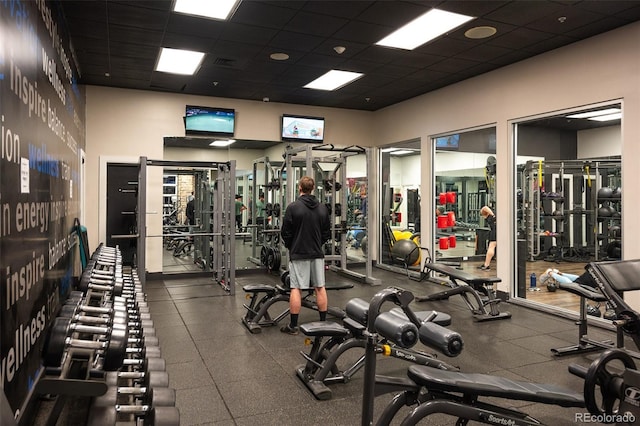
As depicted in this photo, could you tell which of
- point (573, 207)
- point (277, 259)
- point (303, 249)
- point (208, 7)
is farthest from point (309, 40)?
point (573, 207)

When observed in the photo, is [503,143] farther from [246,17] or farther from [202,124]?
[202,124]

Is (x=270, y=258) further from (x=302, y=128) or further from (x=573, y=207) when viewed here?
(x=573, y=207)

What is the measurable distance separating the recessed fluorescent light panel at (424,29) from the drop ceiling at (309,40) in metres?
0.11

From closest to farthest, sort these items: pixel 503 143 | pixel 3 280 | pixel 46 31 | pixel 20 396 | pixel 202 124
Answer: pixel 3 280
pixel 20 396
pixel 46 31
pixel 503 143
pixel 202 124

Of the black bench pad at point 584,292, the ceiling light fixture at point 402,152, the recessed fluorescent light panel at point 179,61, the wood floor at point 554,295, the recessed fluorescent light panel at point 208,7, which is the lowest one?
the wood floor at point 554,295

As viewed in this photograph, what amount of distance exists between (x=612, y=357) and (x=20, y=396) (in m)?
2.81

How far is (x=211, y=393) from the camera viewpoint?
2.94m

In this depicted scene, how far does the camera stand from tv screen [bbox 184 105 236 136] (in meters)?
7.12

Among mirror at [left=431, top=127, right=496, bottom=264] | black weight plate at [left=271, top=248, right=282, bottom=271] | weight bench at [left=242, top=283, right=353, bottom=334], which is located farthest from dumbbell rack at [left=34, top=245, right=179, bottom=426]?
mirror at [left=431, top=127, right=496, bottom=264]

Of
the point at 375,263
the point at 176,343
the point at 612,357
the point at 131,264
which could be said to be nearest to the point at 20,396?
the point at 176,343

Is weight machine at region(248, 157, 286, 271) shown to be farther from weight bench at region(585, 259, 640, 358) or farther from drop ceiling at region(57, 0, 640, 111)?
weight bench at region(585, 259, 640, 358)

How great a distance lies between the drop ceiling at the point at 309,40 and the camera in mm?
4074

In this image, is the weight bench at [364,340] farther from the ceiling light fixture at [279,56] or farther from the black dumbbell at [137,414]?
the ceiling light fixture at [279,56]

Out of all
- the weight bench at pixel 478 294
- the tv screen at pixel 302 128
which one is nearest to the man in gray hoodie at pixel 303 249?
the weight bench at pixel 478 294
